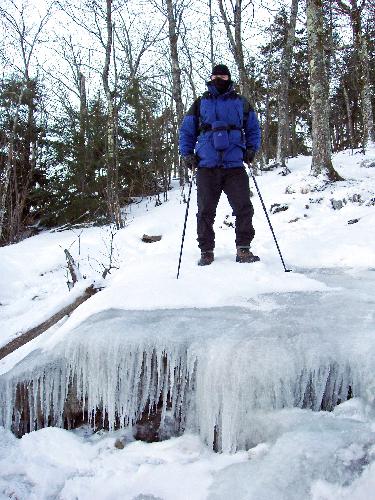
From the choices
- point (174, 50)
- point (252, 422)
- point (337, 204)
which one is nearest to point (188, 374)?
point (252, 422)

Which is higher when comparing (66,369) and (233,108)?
(233,108)

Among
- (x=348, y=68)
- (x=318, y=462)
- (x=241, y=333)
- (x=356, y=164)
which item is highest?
(x=348, y=68)

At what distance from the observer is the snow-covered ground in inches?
68.4

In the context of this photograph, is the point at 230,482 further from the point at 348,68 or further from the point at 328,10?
the point at 348,68

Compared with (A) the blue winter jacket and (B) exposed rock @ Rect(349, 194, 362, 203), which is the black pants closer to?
(A) the blue winter jacket

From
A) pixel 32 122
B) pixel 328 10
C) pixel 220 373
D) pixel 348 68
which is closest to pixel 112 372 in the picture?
pixel 220 373

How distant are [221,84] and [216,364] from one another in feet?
9.03

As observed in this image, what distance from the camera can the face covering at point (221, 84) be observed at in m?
3.94

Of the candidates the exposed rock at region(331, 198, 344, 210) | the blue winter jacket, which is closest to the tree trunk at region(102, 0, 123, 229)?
the exposed rock at region(331, 198, 344, 210)

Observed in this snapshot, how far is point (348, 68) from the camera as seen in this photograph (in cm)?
1773

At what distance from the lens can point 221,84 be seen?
3949mm

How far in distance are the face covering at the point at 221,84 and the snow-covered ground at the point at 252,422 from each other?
5.48 feet

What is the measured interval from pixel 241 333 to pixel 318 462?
0.90 m

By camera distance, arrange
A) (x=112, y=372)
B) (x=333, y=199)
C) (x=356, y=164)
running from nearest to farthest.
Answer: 1. (x=112, y=372)
2. (x=333, y=199)
3. (x=356, y=164)
